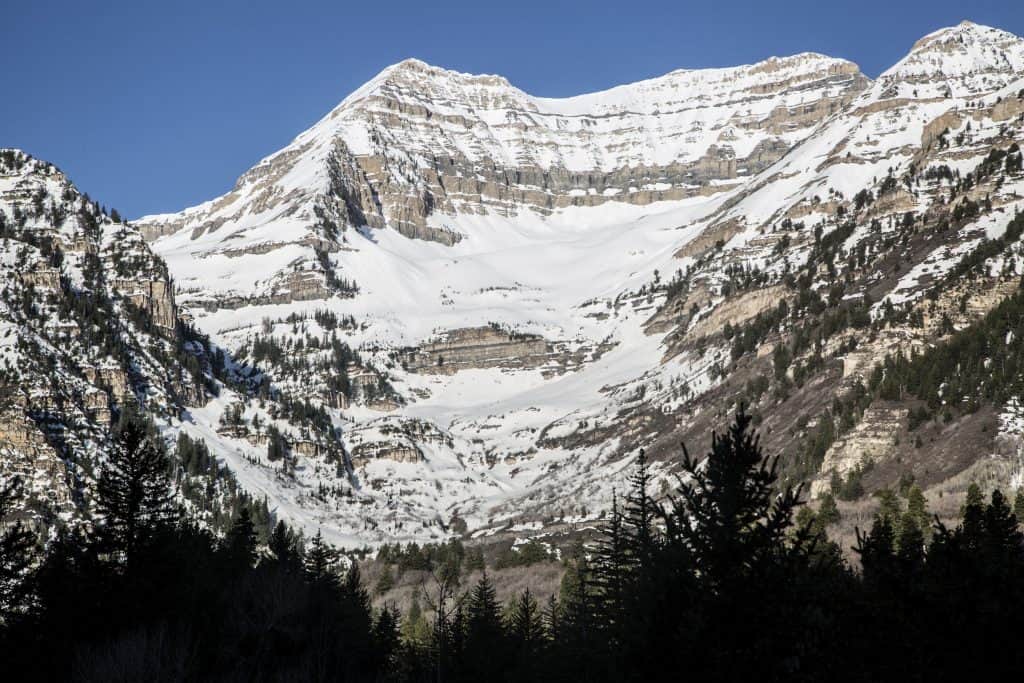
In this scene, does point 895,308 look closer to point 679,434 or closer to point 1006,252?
point 1006,252

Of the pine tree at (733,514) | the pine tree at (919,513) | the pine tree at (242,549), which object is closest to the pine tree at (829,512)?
the pine tree at (919,513)

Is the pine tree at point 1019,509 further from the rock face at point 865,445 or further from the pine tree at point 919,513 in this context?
the rock face at point 865,445

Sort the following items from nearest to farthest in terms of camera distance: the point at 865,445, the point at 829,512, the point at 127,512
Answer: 1. the point at 127,512
2. the point at 829,512
3. the point at 865,445

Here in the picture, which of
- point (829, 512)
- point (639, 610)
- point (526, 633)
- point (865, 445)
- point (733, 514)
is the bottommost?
point (526, 633)

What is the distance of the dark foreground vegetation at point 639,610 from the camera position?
930 inches

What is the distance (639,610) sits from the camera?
2758 cm

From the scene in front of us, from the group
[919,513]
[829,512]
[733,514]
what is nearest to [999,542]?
[733,514]

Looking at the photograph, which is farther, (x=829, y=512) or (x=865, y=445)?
(x=865, y=445)

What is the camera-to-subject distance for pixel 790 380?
18088 centimetres

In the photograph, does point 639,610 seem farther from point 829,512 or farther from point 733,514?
point 829,512

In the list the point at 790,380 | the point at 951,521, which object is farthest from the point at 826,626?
the point at 790,380

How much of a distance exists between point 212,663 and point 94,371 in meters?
158

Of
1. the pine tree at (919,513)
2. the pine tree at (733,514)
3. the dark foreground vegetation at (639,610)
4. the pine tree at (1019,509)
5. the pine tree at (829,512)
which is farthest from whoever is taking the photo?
the pine tree at (829,512)

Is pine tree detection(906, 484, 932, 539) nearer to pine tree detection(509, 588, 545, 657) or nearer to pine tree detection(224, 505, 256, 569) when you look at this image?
pine tree detection(509, 588, 545, 657)
